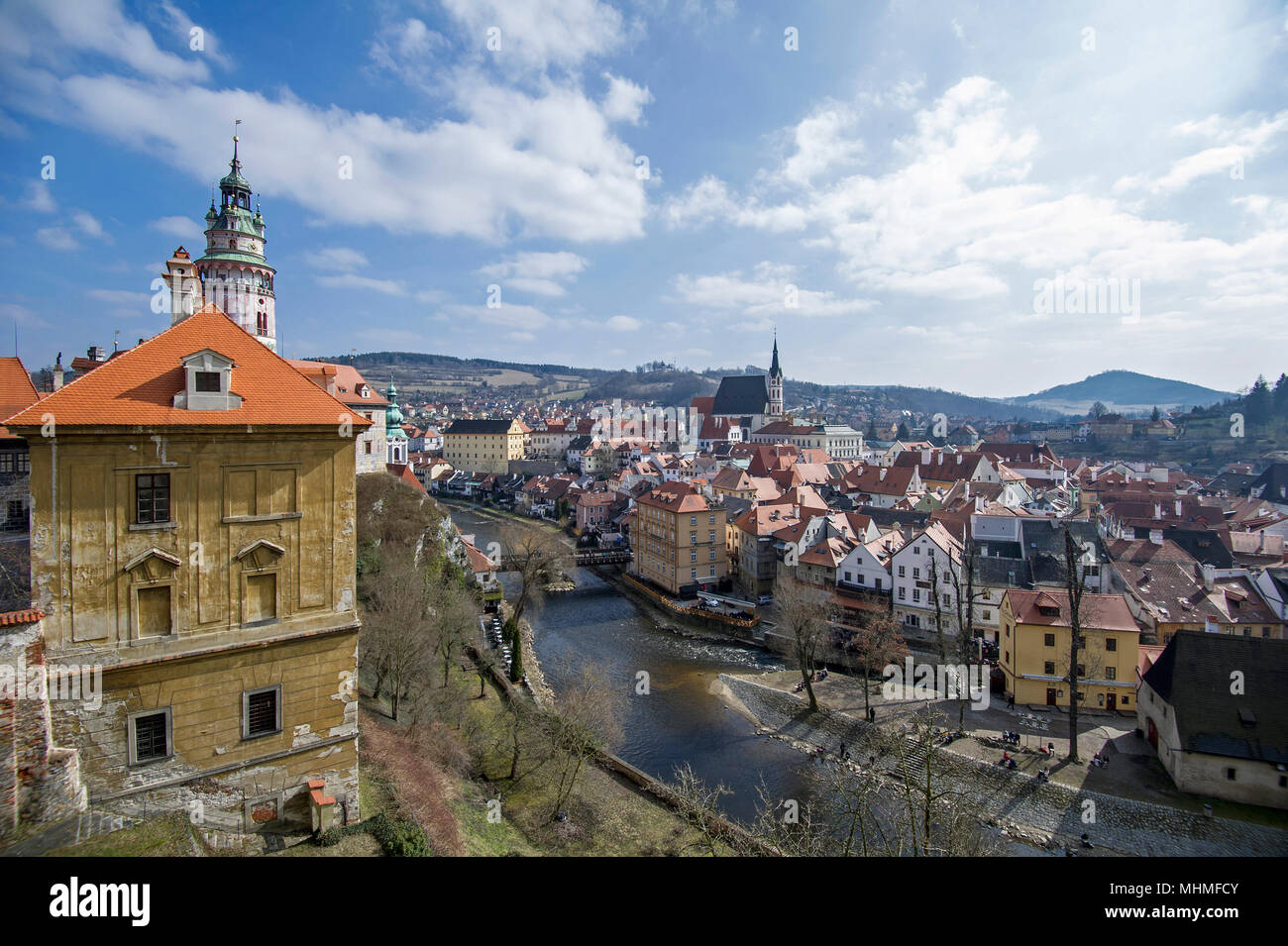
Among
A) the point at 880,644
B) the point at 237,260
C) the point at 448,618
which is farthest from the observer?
the point at 237,260

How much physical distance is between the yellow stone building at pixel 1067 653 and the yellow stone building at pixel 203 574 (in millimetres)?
18429

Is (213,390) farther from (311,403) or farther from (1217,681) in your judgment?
(1217,681)

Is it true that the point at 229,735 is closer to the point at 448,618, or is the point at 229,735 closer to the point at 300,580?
the point at 300,580

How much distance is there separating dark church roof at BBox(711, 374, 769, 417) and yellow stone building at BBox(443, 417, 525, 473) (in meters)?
35.0

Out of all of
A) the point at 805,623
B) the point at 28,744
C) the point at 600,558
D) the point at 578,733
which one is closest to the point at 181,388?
the point at 28,744

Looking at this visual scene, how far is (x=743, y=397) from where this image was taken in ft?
333

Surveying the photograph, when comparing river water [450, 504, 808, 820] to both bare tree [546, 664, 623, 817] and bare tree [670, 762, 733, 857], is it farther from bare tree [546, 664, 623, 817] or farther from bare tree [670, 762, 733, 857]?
bare tree [546, 664, 623, 817]

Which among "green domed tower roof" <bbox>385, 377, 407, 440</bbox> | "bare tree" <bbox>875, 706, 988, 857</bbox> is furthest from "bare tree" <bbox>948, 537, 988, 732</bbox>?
"green domed tower roof" <bbox>385, 377, 407, 440</bbox>

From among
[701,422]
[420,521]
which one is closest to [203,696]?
[420,521]

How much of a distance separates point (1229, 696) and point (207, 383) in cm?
2074

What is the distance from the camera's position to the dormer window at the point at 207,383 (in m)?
8.38

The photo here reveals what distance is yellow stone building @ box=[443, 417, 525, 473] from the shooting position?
259 feet

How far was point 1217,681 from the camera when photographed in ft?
49.3

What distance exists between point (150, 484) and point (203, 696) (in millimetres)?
2815
